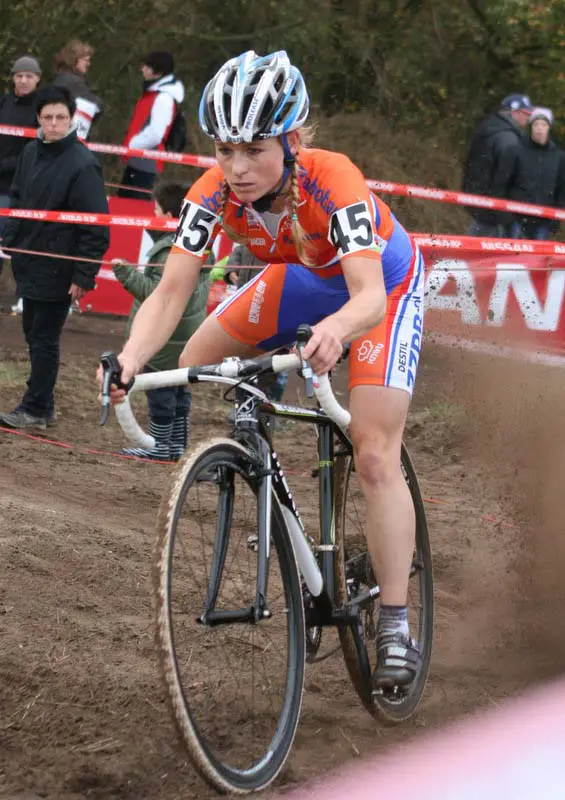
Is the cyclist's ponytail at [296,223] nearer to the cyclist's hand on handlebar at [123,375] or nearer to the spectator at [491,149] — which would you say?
the cyclist's hand on handlebar at [123,375]

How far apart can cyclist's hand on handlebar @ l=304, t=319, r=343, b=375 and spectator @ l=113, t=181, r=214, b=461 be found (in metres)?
4.59

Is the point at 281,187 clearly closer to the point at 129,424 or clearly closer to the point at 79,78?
the point at 129,424

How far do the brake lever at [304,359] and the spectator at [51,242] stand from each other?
5.31 meters

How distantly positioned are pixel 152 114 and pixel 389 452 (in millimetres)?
9425

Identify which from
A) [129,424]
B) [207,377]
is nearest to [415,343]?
[207,377]

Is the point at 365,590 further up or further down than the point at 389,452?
further down

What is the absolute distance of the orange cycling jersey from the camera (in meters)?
3.70

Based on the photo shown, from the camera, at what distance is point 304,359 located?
3.23 m

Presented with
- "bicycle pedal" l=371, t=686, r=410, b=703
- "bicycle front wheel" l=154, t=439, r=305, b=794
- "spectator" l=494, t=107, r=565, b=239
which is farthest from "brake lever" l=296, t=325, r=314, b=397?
"spectator" l=494, t=107, r=565, b=239

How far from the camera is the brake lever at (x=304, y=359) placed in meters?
3.21

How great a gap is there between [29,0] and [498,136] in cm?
646

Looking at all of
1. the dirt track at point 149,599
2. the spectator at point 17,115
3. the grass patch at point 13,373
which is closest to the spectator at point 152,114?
the spectator at point 17,115

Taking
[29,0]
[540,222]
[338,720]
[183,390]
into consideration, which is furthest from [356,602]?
[29,0]

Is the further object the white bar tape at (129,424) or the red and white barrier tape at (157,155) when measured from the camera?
the red and white barrier tape at (157,155)
